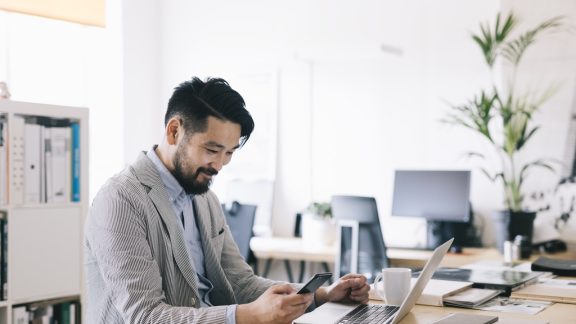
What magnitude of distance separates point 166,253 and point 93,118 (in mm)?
3685

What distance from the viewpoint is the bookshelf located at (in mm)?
2797

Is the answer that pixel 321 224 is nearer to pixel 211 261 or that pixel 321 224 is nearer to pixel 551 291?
pixel 211 261

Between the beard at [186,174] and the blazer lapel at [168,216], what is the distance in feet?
0.19

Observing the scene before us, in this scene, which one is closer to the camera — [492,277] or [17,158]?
[492,277]

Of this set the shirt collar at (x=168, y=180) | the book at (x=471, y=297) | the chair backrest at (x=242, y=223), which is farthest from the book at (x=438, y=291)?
the chair backrest at (x=242, y=223)

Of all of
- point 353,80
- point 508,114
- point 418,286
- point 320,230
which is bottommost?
point 320,230

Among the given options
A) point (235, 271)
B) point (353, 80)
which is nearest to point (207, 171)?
point (235, 271)

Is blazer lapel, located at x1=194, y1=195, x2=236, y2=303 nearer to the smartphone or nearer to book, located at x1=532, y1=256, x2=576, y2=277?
the smartphone

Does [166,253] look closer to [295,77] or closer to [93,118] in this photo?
[295,77]

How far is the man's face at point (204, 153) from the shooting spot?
2.05m

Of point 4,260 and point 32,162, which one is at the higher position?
point 32,162

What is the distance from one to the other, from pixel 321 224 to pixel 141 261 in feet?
9.30

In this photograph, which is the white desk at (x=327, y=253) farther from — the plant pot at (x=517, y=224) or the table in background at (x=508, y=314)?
the table in background at (x=508, y=314)

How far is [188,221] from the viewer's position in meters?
2.26
